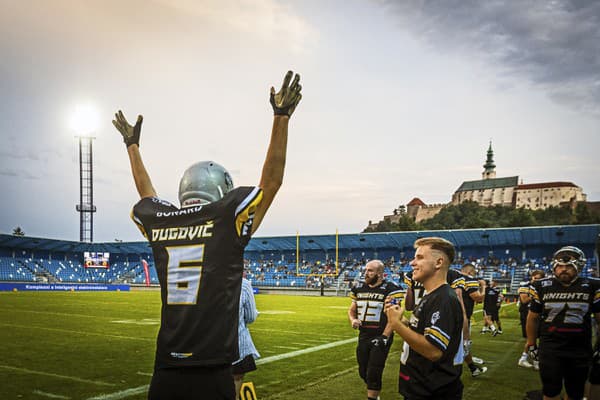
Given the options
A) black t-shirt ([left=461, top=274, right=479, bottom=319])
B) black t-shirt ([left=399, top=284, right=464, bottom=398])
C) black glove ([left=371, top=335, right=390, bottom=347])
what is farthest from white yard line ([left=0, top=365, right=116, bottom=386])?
black t-shirt ([left=461, top=274, right=479, bottom=319])

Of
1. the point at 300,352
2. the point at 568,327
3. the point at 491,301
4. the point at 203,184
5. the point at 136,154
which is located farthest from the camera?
the point at 491,301

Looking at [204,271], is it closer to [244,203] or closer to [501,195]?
[244,203]

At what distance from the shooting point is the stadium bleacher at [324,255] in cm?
4694

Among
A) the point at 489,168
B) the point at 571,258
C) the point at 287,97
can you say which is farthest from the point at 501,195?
the point at 287,97

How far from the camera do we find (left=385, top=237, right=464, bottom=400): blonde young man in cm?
354

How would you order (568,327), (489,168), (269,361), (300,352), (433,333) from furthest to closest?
(489,168)
(300,352)
(269,361)
(568,327)
(433,333)

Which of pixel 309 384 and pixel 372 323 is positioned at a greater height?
pixel 372 323

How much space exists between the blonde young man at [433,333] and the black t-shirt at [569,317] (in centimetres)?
279

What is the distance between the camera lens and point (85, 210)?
226ft

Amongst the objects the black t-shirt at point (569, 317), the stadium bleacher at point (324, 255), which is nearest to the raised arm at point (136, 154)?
the black t-shirt at point (569, 317)

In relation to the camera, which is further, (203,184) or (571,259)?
(571,259)

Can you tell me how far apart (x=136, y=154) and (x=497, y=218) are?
109218 mm

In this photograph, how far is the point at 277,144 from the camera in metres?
2.60

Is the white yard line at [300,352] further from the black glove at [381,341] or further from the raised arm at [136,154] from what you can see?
the raised arm at [136,154]
